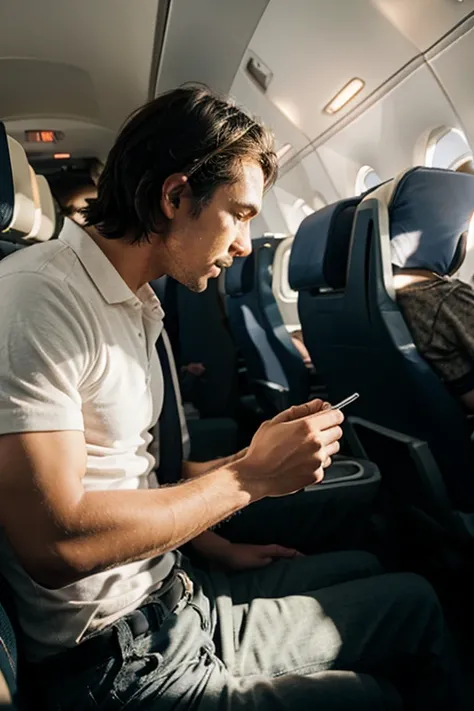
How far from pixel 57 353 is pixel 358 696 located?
776mm

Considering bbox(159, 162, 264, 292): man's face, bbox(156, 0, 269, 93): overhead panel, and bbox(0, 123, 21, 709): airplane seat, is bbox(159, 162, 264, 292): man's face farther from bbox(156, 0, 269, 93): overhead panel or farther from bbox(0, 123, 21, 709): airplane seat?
bbox(156, 0, 269, 93): overhead panel

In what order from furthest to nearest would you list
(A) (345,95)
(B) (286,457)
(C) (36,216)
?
(A) (345,95), (C) (36,216), (B) (286,457)

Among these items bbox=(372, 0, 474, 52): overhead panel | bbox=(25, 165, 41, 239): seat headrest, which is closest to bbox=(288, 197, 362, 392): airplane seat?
bbox=(25, 165, 41, 239): seat headrest

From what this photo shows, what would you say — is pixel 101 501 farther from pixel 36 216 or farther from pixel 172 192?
pixel 36 216

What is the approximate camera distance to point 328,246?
2057 millimetres

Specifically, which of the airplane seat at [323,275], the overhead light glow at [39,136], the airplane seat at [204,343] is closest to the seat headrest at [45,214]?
the airplane seat at [323,275]

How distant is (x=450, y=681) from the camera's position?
1.29 m

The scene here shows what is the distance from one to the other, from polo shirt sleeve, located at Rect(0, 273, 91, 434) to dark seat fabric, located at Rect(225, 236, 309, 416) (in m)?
2.55

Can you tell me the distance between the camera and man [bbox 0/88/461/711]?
2.83 feet

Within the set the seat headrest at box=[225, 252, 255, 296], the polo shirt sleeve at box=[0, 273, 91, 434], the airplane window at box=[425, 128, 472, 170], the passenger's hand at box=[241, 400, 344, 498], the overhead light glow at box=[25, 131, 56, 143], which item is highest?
the overhead light glow at box=[25, 131, 56, 143]

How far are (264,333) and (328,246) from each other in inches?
75.4

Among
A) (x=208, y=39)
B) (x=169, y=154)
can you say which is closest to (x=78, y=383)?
(x=169, y=154)

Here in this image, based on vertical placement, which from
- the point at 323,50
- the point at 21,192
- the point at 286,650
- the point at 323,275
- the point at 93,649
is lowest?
the point at 286,650

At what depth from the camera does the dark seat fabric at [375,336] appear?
1757mm
